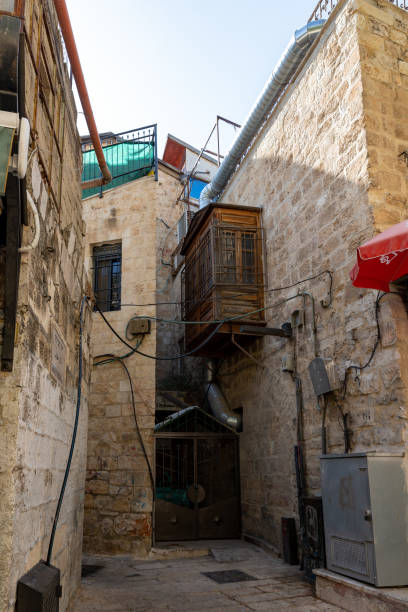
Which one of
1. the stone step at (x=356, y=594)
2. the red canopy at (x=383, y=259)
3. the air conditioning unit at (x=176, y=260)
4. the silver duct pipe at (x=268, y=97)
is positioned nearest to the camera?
the stone step at (x=356, y=594)

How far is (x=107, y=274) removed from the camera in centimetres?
1074

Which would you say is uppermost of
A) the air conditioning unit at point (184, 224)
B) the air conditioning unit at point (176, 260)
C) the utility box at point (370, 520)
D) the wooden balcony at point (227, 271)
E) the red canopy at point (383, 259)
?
the air conditioning unit at point (184, 224)

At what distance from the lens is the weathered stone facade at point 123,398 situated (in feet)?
Result: 27.9

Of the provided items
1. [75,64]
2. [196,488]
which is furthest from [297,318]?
[75,64]

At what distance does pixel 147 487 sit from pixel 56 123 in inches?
249

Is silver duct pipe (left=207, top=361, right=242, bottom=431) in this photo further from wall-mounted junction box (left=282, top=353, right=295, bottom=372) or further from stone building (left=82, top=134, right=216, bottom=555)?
wall-mounted junction box (left=282, top=353, right=295, bottom=372)

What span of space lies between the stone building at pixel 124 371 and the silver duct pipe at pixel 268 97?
1.61 meters

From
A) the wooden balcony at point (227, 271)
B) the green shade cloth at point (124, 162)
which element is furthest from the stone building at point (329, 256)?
the green shade cloth at point (124, 162)

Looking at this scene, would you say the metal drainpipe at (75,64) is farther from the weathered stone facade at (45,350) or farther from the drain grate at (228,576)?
the drain grate at (228,576)

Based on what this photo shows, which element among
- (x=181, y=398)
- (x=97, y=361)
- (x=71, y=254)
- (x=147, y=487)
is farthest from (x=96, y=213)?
(x=71, y=254)

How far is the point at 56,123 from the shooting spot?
4.31 meters

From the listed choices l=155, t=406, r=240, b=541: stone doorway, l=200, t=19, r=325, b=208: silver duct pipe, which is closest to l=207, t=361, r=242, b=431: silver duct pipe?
l=155, t=406, r=240, b=541: stone doorway

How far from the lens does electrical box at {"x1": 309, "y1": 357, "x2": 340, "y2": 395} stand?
6.38m

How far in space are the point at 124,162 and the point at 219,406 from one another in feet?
20.1
